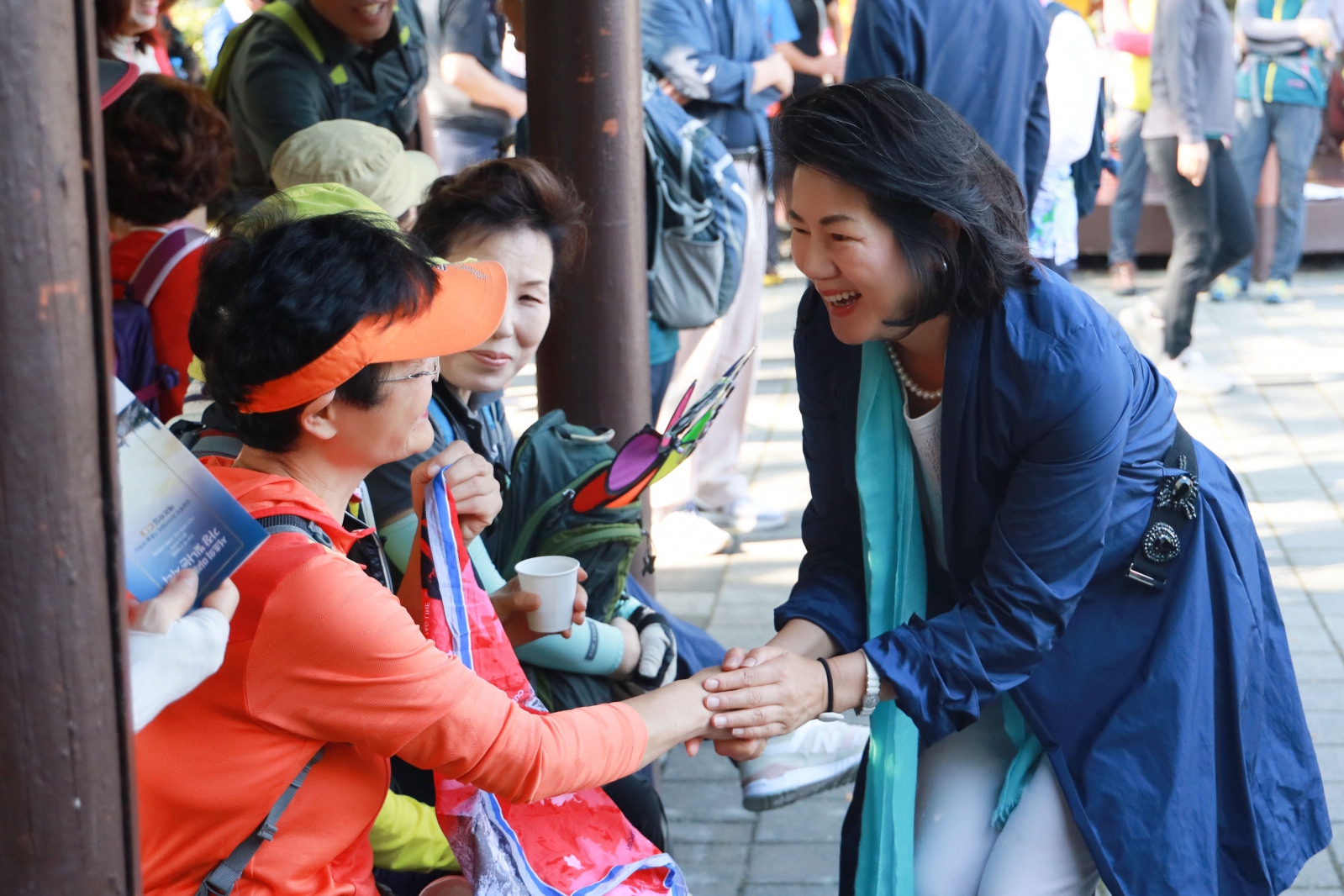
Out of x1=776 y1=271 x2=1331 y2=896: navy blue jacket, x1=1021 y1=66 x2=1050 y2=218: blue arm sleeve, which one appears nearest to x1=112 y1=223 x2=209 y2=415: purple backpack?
x1=776 y1=271 x2=1331 y2=896: navy blue jacket

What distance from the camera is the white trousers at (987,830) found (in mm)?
2043

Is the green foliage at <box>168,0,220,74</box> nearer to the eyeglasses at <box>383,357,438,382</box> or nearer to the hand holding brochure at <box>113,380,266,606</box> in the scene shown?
the eyeglasses at <box>383,357,438,382</box>

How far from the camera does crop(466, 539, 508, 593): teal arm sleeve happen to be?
2307 millimetres

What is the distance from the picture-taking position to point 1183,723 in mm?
1981

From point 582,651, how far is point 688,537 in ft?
8.50

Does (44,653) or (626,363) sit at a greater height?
(44,653)

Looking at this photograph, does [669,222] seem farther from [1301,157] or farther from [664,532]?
[1301,157]

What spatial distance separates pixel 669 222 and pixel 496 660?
2.25 metres

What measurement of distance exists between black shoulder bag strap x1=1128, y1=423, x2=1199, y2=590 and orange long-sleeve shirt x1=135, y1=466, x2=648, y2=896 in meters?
0.95

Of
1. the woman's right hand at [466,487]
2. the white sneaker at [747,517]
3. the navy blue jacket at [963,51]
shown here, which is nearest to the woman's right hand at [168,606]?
the woman's right hand at [466,487]

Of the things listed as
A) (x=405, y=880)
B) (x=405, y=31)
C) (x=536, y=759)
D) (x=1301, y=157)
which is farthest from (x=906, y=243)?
(x=1301, y=157)

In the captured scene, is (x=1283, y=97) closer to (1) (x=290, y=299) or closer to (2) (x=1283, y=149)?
(2) (x=1283, y=149)

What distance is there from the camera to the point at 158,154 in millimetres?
3139

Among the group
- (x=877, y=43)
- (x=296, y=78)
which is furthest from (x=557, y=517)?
(x=877, y=43)
